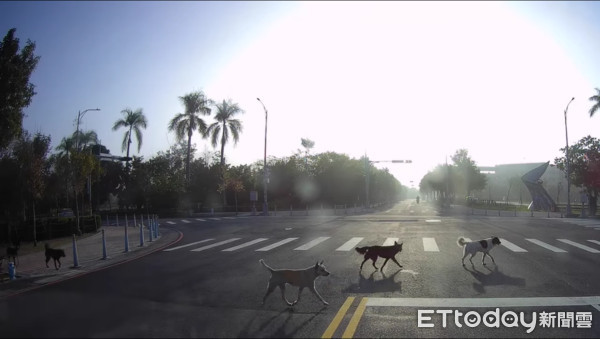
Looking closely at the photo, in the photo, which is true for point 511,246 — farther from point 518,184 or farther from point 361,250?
point 518,184

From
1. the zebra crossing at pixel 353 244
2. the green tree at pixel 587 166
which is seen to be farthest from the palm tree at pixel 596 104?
the zebra crossing at pixel 353 244

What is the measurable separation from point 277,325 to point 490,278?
5.68 meters

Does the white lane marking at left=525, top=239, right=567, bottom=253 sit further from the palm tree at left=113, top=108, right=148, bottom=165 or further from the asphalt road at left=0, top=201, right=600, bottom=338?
the palm tree at left=113, top=108, right=148, bottom=165

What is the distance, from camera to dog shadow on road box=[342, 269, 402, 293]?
334 inches

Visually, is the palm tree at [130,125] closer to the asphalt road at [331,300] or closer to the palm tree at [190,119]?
the palm tree at [190,119]

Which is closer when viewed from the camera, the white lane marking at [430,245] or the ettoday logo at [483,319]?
the ettoday logo at [483,319]

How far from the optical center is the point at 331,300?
303 inches

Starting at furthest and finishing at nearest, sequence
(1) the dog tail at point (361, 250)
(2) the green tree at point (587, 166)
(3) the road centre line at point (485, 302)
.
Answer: (2) the green tree at point (587, 166)
(1) the dog tail at point (361, 250)
(3) the road centre line at point (485, 302)

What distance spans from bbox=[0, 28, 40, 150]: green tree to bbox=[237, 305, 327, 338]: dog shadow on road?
13013 mm

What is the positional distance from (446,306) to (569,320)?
1.78 metres

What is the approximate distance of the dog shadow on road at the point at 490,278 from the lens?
8805 millimetres

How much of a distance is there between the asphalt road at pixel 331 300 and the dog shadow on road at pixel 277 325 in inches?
0.6

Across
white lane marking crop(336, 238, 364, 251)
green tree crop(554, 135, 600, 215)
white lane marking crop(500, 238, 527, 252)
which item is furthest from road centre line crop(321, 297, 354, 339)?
green tree crop(554, 135, 600, 215)

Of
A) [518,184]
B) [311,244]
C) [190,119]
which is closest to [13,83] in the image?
[311,244]
